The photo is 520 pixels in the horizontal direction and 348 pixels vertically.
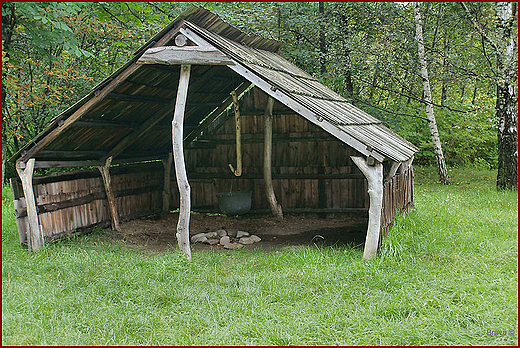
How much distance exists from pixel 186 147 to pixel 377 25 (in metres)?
7.57

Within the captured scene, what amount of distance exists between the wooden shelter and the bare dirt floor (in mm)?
324

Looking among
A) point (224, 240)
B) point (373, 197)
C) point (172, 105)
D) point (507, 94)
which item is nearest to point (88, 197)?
point (172, 105)

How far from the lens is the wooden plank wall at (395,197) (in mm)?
6832

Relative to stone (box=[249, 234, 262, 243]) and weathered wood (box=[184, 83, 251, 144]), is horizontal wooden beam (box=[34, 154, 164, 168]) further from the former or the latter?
stone (box=[249, 234, 262, 243])

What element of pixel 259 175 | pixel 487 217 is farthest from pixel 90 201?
pixel 487 217

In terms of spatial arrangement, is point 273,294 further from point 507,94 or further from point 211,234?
point 507,94

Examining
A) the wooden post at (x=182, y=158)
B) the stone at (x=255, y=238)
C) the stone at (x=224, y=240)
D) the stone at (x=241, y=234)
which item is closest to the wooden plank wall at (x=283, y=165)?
the stone at (x=241, y=234)

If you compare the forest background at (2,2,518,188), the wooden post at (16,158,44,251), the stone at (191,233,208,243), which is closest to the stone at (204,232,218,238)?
the stone at (191,233,208,243)

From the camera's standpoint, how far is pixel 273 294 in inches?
210

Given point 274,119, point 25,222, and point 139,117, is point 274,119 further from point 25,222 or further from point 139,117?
point 25,222

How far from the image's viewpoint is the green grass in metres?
4.41

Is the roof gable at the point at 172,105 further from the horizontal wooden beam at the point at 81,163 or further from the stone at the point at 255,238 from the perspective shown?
the stone at the point at 255,238

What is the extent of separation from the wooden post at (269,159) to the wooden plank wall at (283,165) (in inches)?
13.7

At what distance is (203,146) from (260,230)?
2.82 m
